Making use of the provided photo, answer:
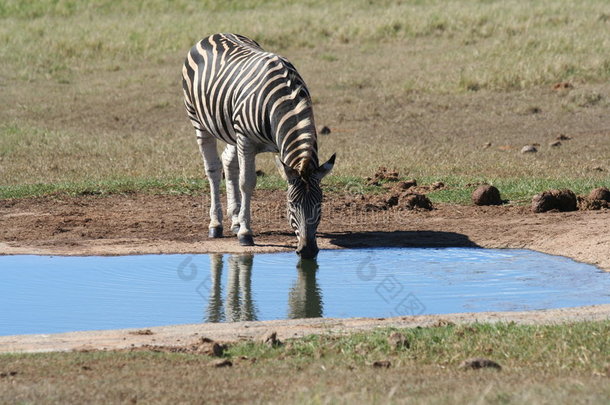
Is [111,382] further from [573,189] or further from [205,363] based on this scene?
[573,189]

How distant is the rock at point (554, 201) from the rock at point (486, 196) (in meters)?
0.68

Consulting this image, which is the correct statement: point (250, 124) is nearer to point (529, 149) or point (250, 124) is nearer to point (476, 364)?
point (476, 364)

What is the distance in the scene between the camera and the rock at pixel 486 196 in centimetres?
1331

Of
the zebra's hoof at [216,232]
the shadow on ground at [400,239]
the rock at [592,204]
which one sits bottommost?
the shadow on ground at [400,239]

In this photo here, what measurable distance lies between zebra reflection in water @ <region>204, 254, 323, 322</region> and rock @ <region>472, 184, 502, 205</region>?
11.0ft

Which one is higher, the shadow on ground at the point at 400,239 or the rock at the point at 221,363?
the shadow on ground at the point at 400,239

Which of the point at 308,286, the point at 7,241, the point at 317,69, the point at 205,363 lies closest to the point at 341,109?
the point at 317,69

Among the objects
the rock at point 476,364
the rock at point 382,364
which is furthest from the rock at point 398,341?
the rock at point 476,364

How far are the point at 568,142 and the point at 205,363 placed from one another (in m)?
13.8

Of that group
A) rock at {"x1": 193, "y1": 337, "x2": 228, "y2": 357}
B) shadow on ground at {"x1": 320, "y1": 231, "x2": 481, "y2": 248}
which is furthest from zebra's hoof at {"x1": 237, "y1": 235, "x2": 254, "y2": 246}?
rock at {"x1": 193, "y1": 337, "x2": 228, "y2": 357}

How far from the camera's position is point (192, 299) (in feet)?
30.4

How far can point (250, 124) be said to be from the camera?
1126 cm

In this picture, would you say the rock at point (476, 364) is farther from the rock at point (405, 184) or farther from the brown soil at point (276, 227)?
the rock at point (405, 184)

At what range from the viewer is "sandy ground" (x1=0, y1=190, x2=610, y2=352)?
11.4 m
